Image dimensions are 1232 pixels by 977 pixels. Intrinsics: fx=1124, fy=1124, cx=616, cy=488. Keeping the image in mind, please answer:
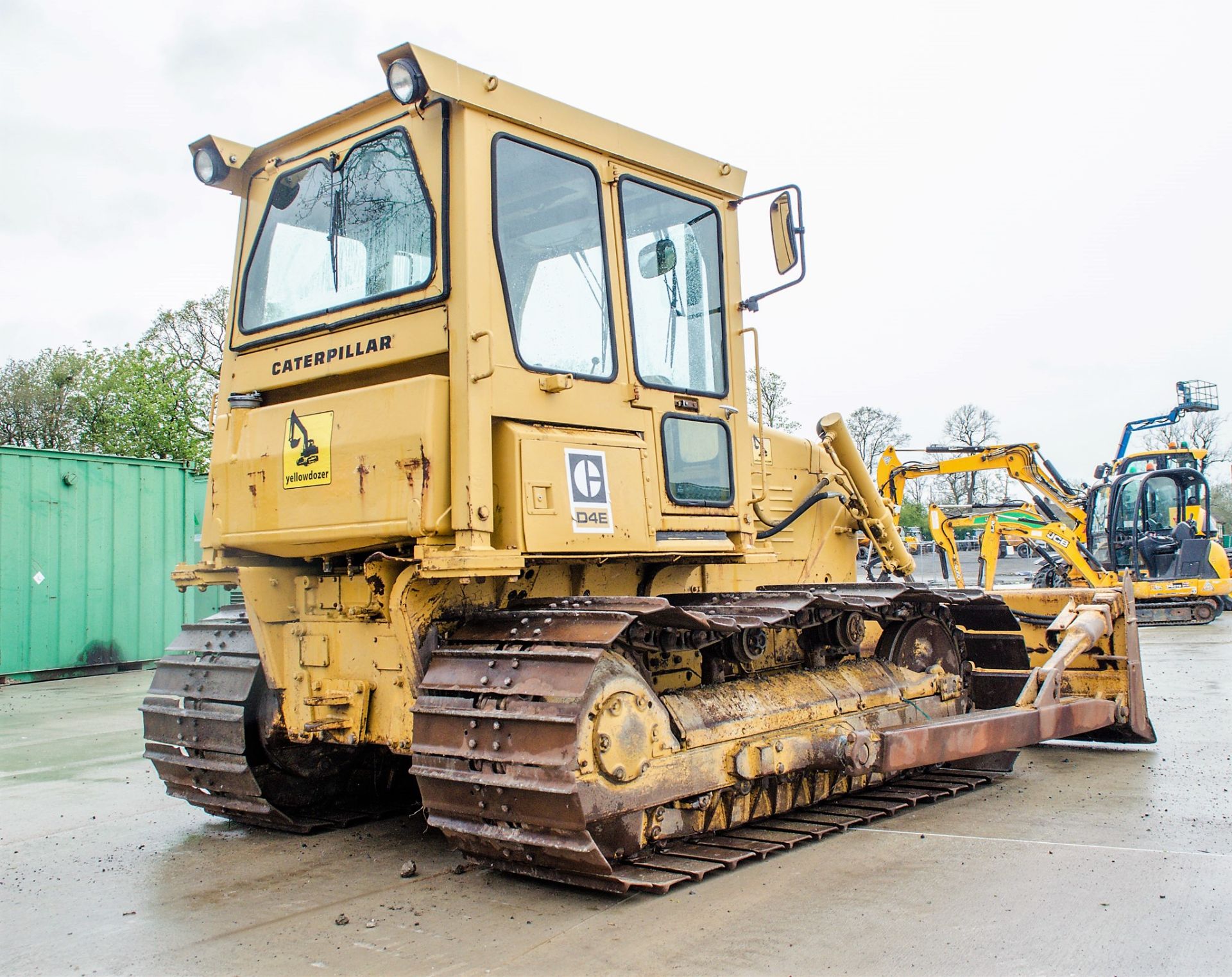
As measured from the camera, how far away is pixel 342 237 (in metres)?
5.16

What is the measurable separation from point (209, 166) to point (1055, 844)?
521cm

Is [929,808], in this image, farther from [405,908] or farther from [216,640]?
[216,640]

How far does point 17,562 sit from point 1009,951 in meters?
13.4

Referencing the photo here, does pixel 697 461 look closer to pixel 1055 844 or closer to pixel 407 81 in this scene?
pixel 407 81

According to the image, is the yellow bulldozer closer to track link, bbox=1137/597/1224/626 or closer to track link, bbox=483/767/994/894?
track link, bbox=483/767/994/894

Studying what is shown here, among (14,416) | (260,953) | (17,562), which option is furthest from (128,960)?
(14,416)

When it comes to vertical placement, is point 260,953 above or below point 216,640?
below

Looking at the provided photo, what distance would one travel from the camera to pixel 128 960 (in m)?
3.91

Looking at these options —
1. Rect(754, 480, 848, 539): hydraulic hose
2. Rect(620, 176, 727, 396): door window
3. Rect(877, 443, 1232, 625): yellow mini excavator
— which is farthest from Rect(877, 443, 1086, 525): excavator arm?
Rect(620, 176, 727, 396): door window

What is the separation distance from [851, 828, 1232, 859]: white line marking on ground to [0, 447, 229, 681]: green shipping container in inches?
471

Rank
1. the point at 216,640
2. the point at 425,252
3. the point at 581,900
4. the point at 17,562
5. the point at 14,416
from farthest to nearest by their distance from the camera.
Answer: the point at 14,416 < the point at 17,562 < the point at 216,640 < the point at 425,252 < the point at 581,900

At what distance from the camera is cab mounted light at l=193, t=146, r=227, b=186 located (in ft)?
18.3

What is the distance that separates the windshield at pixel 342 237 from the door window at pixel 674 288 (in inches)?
39.4

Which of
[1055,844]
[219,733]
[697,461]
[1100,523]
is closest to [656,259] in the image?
[697,461]
